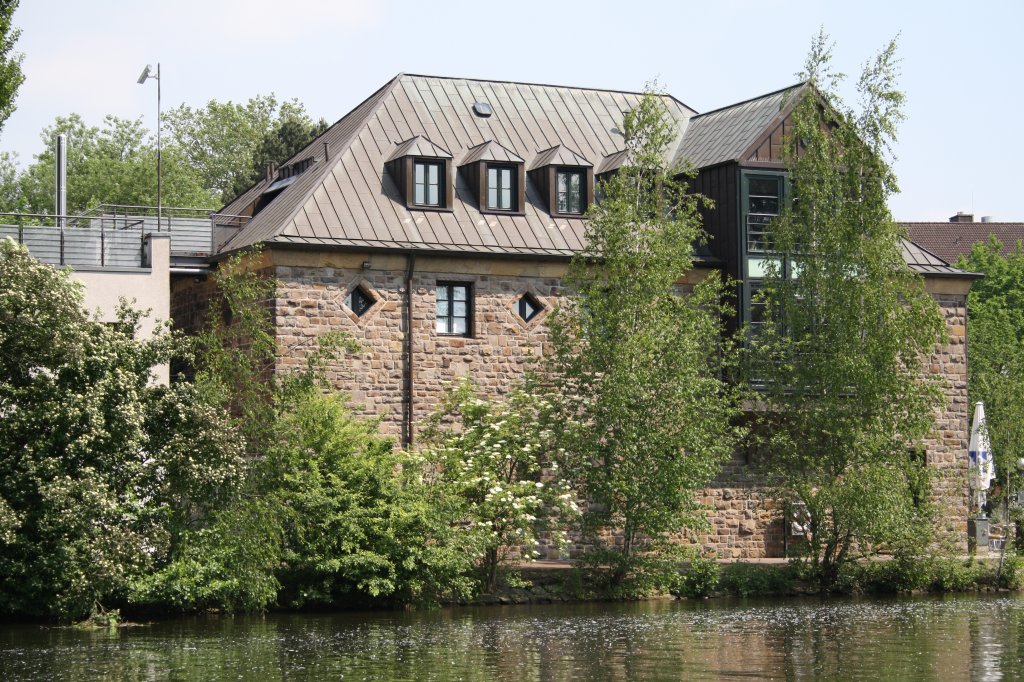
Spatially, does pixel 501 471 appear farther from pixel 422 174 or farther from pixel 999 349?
pixel 999 349

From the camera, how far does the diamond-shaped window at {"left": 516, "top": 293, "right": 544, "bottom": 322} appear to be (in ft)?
116

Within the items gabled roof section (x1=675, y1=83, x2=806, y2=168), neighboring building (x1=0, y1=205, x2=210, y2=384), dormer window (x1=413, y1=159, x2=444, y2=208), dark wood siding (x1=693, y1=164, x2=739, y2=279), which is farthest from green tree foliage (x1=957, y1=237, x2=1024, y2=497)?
neighboring building (x1=0, y1=205, x2=210, y2=384)

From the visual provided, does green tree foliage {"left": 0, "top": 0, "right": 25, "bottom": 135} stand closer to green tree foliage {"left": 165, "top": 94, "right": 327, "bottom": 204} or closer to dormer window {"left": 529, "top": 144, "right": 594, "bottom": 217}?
dormer window {"left": 529, "top": 144, "right": 594, "bottom": 217}

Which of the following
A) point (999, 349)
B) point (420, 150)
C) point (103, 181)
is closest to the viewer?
point (420, 150)

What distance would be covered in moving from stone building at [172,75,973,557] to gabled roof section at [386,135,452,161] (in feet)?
0.20

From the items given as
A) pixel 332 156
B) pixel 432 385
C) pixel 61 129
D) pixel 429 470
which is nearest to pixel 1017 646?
pixel 429 470

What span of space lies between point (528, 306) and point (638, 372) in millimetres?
4327

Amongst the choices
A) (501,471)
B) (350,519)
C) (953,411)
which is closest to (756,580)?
(501,471)

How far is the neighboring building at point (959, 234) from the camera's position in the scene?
71250 millimetres

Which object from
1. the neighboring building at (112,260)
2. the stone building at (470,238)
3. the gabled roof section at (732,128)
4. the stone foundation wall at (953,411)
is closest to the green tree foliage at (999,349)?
the stone foundation wall at (953,411)

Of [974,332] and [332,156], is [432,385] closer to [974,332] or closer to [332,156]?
[332,156]

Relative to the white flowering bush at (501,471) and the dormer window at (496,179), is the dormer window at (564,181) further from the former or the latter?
the white flowering bush at (501,471)

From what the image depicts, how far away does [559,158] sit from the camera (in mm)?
36594

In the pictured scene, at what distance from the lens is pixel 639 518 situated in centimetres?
3186
